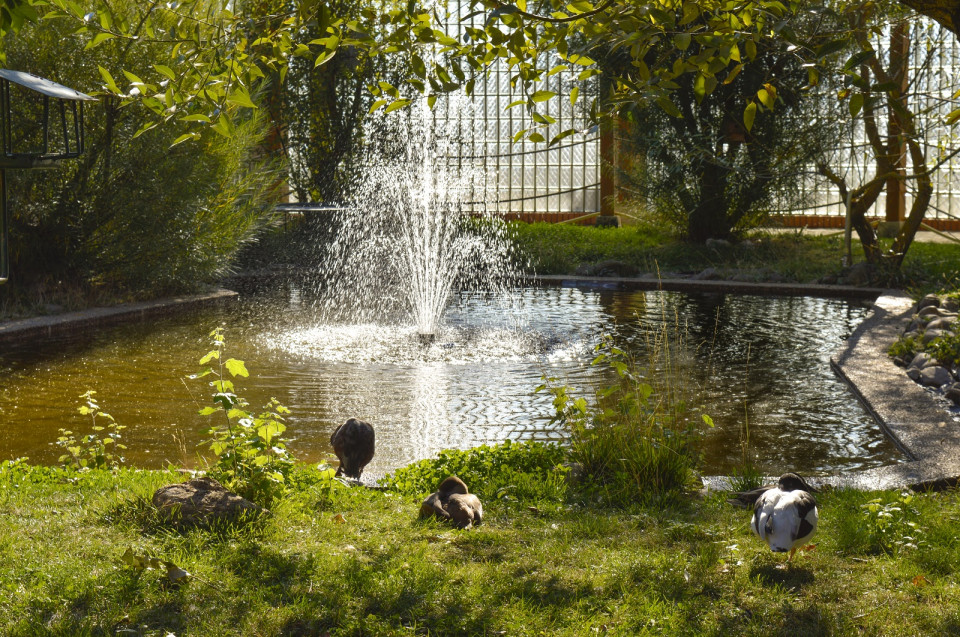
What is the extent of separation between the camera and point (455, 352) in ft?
25.7

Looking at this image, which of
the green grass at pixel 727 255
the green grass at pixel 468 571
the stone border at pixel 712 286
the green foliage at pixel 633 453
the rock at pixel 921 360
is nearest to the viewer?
the green grass at pixel 468 571

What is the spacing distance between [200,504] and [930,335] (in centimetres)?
586

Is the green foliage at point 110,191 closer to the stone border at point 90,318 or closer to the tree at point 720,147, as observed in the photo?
the stone border at point 90,318

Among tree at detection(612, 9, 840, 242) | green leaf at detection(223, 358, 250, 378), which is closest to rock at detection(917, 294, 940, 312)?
tree at detection(612, 9, 840, 242)

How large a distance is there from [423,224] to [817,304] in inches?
267

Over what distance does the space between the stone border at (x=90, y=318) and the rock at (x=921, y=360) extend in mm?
6972

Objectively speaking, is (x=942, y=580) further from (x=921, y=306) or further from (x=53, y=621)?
(x=921, y=306)

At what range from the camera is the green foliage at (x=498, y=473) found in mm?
4070

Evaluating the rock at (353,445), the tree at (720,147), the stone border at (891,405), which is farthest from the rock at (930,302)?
the rock at (353,445)

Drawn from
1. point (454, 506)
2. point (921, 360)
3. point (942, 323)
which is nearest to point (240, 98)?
point (454, 506)

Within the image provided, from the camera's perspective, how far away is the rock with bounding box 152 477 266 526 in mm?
3482

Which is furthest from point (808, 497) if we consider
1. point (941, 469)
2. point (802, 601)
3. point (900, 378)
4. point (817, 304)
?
point (817, 304)

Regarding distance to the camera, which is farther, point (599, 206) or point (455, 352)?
point (599, 206)

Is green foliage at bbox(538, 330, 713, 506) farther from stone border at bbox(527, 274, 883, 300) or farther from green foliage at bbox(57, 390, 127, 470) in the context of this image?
stone border at bbox(527, 274, 883, 300)
